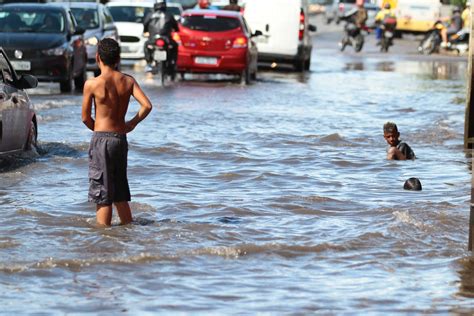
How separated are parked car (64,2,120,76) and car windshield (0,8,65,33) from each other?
3130 millimetres

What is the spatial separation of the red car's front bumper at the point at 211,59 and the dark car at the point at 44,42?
9.86 feet

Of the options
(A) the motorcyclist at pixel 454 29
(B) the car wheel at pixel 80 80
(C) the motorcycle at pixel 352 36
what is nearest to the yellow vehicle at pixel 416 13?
(A) the motorcyclist at pixel 454 29

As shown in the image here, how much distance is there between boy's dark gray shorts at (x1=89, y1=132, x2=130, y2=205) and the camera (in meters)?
10.7

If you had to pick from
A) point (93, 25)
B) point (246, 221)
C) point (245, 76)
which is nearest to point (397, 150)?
point (246, 221)

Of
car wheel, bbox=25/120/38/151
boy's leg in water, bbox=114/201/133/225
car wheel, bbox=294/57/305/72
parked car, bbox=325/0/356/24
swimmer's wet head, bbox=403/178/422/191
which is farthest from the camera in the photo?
parked car, bbox=325/0/356/24

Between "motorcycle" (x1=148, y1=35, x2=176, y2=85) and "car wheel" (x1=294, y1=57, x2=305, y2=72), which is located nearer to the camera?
"motorcycle" (x1=148, y1=35, x2=176, y2=85)

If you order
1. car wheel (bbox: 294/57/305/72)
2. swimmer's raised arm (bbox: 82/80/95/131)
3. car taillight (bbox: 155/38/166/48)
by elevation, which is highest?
swimmer's raised arm (bbox: 82/80/95/131)

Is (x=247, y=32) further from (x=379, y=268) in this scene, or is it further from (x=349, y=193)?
(x=379, y=268)

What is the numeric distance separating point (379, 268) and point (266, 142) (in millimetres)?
9061

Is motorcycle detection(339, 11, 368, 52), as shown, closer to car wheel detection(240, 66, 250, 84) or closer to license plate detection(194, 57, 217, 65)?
car wheel detection(240, 66, 250, 84)

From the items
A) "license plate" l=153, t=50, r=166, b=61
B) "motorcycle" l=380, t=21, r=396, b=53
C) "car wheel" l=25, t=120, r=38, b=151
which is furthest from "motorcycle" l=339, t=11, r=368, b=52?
"car wheel" l=25, t=120, r=38, b=151

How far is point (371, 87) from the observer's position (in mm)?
31266

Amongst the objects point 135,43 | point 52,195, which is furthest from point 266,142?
point 135,43

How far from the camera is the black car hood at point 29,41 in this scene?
1008 inches
